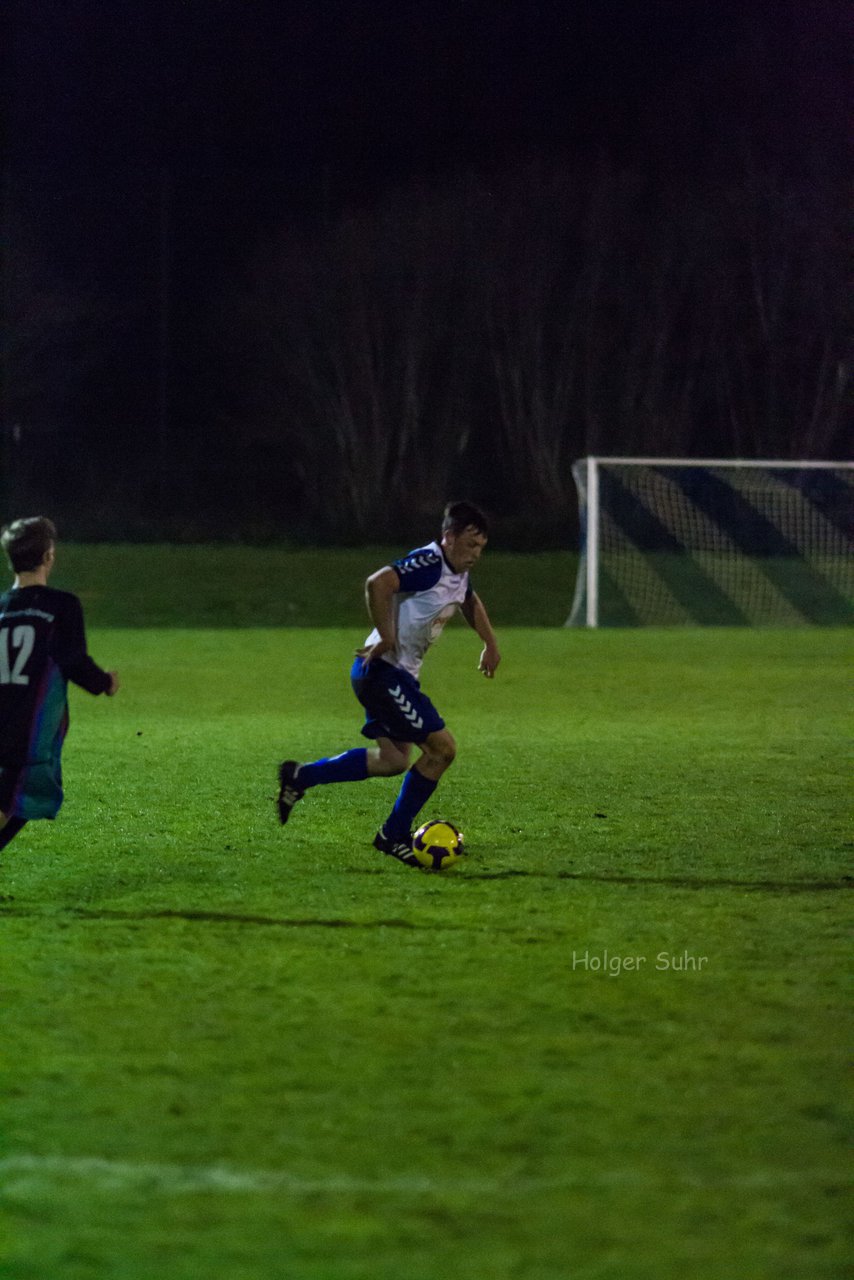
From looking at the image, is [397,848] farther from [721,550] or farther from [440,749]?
[721,550]

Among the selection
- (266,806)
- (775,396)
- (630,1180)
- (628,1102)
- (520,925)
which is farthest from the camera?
(775,396)

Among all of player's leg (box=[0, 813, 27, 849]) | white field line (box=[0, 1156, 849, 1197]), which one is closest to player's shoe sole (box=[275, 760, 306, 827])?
player's leg (box=[0, 813, 27, 849])

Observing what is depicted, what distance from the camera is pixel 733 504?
2942cm

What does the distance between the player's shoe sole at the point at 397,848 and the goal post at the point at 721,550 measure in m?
15.8

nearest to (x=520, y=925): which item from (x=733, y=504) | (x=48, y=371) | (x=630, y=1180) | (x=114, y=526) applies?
(x=630, y=1180)

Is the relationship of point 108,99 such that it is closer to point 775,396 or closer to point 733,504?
point 775,396

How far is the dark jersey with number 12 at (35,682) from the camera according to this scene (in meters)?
6.25

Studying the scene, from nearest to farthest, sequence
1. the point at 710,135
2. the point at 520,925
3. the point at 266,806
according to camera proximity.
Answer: the point at 520,925 → the point at 266,806 → the point at 710,135

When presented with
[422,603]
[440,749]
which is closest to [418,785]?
[440,749]

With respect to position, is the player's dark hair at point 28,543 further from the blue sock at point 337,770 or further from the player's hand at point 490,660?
the player's hand at point 490,660

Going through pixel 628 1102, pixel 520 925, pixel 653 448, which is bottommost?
pixel 653 448

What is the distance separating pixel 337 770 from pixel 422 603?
2.75 feet

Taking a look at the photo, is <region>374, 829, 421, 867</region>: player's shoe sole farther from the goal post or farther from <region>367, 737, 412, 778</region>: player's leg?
the goal post

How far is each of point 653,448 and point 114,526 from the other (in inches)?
538
